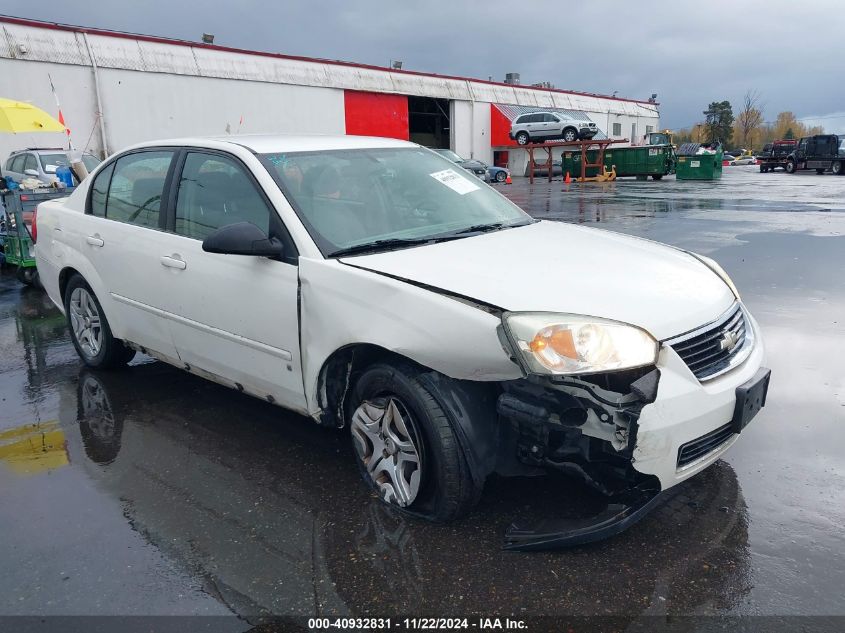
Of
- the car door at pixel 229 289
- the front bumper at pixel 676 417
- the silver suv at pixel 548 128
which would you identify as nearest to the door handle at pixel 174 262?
the car door at pixel 229 289

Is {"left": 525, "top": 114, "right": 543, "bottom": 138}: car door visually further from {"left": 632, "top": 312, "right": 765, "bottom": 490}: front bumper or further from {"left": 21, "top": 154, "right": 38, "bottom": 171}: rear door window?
{"left": 632, "top": 312, "right": 765, "bottom": 490}: front bumper

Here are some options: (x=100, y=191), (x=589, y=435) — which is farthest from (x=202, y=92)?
(x=589, y=435)

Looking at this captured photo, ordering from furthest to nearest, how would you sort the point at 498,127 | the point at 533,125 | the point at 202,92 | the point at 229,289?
the point at 498,127 < the point at 533,125 < the point at 202,92 < the point at 229,289

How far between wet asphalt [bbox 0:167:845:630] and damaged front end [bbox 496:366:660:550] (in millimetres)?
175

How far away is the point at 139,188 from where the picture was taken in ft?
14.3

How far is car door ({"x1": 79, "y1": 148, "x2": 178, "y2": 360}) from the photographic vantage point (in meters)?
4.11

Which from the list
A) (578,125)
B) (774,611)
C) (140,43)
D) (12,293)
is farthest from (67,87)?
(774,611)

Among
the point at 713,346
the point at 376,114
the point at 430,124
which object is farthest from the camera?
the point at 430,124

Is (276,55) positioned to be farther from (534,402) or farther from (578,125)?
(534,402)

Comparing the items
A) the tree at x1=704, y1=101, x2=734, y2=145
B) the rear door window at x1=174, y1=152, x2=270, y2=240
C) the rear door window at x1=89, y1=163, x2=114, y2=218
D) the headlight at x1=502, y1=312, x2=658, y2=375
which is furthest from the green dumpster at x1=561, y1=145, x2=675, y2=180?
the tree at x1=704, y1=101, x2=734, y2=145

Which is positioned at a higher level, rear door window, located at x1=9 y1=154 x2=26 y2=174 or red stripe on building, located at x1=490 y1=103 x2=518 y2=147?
red stripe on building, located at x1=490 y1=103 x2=518 y2=147

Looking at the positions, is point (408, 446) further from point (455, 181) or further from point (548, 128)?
point (548, 128)

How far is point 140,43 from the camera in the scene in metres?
26.3

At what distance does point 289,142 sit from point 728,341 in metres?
2.54
